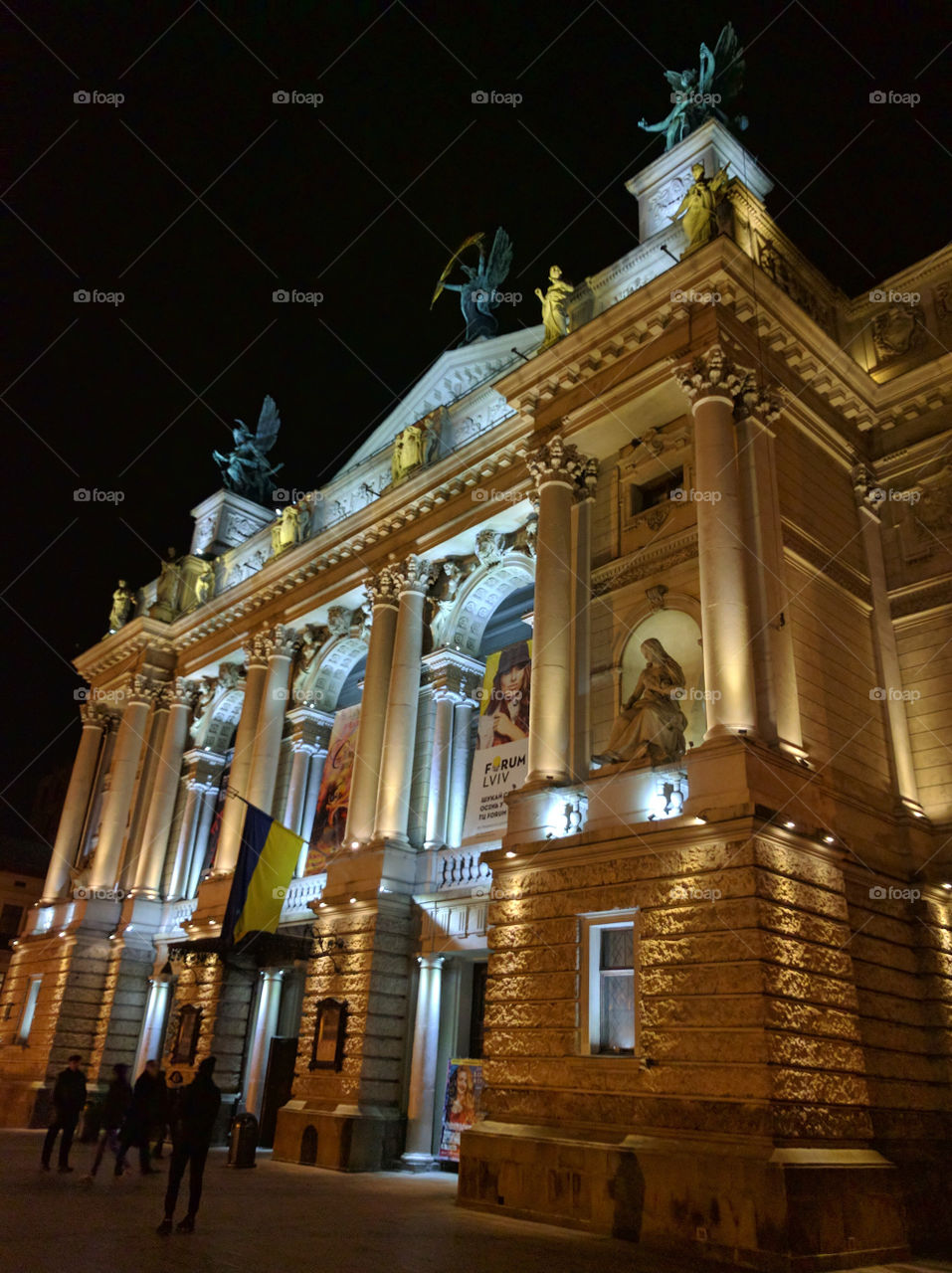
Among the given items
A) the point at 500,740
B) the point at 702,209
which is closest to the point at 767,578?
the point at 702,209

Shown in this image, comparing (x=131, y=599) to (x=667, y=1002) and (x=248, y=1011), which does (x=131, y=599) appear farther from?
(x=667, y=1002)

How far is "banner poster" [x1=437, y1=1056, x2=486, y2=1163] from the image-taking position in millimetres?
17797

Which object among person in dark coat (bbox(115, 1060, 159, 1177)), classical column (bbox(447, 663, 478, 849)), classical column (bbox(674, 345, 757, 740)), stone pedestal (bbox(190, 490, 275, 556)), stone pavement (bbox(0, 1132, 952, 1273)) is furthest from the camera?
stone pedestal (bbox(190, 490, 275, 556))

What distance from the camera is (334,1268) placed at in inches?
337

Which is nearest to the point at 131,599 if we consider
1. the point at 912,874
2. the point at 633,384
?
the point at 633,384

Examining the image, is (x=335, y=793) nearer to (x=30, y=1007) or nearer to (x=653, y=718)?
(x=653, y=718)

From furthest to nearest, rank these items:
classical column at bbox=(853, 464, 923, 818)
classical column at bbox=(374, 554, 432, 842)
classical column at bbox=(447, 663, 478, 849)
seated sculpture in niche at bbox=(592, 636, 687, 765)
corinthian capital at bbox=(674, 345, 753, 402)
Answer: classical column at bbox=(447, 663, 478, 849) < classical column at bbox=(374, 554, 432, 842) < classical column at bbox=(853, 464, 923, 818) < corinthian capital at bbox=(674, 345, 753, 402) < seated sculpture in niche at bbox=(592, 636, 687, 765)

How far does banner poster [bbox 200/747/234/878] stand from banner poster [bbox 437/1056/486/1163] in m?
11.8

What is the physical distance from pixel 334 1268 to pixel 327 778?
16.9 m

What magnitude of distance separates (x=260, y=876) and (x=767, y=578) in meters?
12.8

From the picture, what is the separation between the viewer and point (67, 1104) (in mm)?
14688

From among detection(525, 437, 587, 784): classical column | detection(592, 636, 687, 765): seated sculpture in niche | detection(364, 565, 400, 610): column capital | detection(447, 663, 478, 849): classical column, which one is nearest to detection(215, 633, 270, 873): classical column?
detection(364, 565, 400, 610): column capital

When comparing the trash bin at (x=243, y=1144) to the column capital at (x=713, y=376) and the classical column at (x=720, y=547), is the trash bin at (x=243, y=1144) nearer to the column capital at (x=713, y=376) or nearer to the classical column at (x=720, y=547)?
the classical column at (x=720, y=547)

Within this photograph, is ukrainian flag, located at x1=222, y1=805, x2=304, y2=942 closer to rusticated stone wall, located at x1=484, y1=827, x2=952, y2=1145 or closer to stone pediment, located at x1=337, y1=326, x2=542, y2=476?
rusticated stone wall, located at x1=484, y1=827, x2=952, y2=1145
